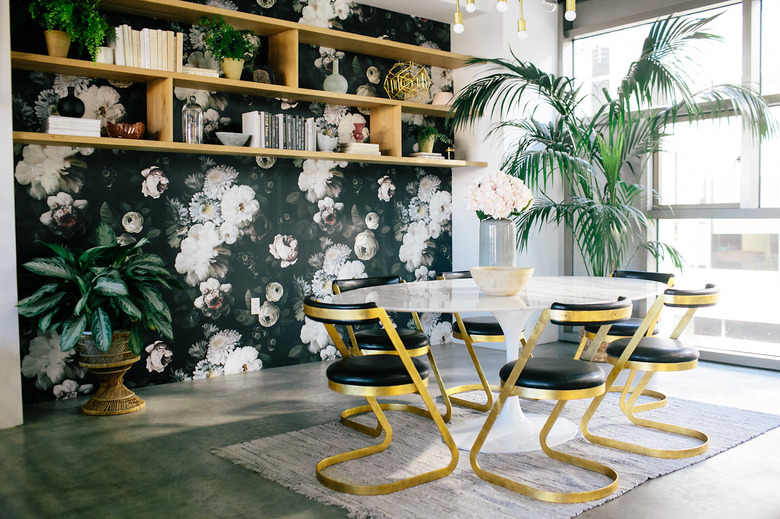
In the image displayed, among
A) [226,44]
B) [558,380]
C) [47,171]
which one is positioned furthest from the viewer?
[226,44]

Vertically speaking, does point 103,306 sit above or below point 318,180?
below

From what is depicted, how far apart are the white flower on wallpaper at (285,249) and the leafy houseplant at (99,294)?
1007 mm

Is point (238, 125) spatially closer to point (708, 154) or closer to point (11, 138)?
point (11, 138)

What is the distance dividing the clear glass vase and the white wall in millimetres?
2259

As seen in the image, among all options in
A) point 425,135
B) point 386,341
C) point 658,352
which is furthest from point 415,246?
point 658,352

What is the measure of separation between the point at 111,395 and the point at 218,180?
1504 millimetres

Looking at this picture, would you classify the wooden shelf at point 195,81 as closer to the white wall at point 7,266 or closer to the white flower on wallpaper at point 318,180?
the white wall at point 7,266

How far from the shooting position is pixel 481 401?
391 cm

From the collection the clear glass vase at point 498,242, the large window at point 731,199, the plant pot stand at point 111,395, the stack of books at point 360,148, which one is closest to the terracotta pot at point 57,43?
the plant pot stand at point 111,395

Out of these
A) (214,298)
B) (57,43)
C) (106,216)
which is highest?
(57,43)

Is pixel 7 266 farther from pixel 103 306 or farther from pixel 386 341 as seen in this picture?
pixel 386 341

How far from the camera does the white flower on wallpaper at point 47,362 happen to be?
3.98 metres

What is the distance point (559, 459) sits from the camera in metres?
2.90

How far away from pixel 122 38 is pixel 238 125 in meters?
0.93
